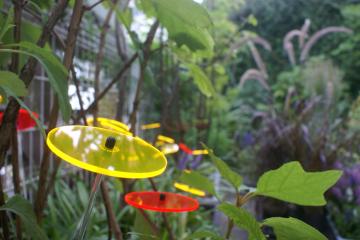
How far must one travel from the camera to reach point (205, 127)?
173 inches

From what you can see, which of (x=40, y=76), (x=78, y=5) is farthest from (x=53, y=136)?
(x=40, y=76)

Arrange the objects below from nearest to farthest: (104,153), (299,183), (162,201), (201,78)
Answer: (104,153)
(299,183)
(162,201)
(201,78)

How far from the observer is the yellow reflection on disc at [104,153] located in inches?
Answer: 15.5

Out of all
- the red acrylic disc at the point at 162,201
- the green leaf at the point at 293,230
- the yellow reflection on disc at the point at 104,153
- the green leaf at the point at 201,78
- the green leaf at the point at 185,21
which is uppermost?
the green leaf at the point at 185,21

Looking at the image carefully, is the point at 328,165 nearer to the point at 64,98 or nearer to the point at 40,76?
the point at 40,76

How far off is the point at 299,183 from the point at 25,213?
411mm

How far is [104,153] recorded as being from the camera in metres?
0.45

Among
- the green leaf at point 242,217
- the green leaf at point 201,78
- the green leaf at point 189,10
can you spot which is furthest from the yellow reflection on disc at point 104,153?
the green leaf at point 201,78

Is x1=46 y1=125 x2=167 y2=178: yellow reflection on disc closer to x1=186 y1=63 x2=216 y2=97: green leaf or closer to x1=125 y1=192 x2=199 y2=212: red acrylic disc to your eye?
x1=125 y1=192 x2=199 y2=212: red acrylic disc

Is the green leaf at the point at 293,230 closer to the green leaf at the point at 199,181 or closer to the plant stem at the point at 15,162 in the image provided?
the green leaf at the point at 199,181

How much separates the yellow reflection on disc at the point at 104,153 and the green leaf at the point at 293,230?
196 millimetres

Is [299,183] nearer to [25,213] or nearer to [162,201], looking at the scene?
[162,201]

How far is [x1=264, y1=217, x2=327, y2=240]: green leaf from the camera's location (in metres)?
0.51

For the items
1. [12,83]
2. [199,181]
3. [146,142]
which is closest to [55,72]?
[12,83]
